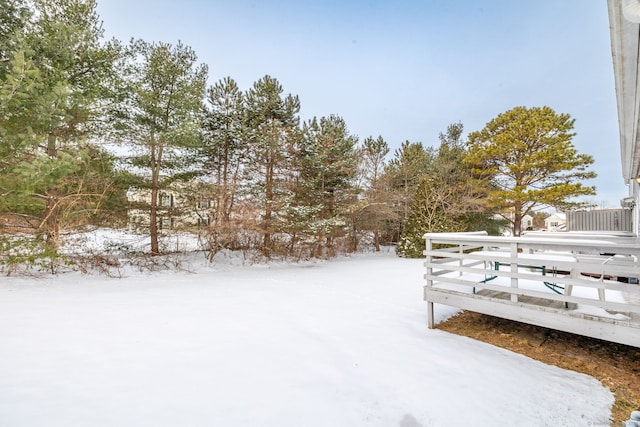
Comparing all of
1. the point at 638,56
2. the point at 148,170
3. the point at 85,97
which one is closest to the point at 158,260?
the point at 148,170

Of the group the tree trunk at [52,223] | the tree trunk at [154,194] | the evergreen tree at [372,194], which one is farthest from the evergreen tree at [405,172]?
the tree trunk at [52,223]

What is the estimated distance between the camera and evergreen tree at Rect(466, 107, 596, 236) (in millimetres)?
13656

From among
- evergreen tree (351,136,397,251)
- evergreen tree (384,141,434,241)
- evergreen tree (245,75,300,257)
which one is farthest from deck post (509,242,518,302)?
evergreen tree (384,141,434,241)

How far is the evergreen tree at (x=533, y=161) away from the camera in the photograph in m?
13.7

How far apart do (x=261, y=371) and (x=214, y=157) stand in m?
9.24

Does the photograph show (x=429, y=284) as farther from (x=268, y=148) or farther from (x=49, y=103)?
(x=49, y=103)

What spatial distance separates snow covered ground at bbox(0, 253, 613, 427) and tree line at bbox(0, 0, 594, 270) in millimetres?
3114

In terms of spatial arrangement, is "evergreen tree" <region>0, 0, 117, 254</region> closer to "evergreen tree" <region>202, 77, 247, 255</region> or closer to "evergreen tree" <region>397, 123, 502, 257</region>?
"evergreen tree" <region>202, 77, 247, 255</region>

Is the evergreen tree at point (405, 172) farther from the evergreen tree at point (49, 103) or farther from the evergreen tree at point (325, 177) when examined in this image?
the evergreen tree at point (49, 103)

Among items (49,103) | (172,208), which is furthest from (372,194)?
(49,103)

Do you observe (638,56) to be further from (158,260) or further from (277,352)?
(158,260)

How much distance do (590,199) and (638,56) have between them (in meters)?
18.1

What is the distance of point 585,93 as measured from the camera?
18781 millimetres

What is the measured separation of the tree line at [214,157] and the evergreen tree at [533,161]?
0.07 metres
